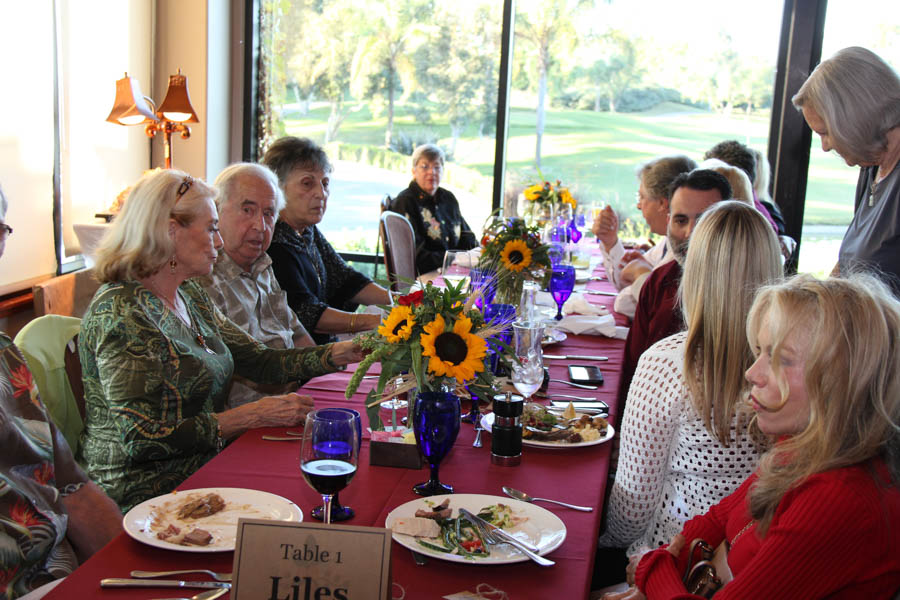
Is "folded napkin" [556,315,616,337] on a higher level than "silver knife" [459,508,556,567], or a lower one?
lower

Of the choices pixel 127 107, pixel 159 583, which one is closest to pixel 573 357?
pixel 159 583

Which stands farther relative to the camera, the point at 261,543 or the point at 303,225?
the point at 303,225

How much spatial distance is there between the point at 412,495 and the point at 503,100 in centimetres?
469

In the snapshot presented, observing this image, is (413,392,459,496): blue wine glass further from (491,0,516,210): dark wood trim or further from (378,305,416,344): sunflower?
(491,0,516,210): dark wood trim

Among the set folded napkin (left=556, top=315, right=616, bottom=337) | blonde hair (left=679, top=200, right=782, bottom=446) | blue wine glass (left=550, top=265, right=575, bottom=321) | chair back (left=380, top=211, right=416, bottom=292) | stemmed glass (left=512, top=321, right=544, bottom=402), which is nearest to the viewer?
blonde hair (left=679, top=200, right=782, bottom=446)

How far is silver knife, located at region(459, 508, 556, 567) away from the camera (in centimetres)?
126

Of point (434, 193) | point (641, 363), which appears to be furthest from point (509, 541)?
point (434, 193)

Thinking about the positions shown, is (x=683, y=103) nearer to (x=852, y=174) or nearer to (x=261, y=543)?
(x=852, y=174)

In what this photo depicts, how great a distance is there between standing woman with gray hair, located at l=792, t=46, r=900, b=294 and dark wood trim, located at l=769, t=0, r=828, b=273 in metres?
2.80

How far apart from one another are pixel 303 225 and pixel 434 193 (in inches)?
86.3

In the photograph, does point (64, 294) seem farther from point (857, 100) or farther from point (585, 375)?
point (857, 100)

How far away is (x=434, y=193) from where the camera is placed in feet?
17.9

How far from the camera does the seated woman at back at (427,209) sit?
17.5ft

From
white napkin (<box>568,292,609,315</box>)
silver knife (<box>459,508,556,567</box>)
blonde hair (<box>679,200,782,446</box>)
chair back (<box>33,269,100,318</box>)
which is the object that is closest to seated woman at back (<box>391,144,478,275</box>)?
white napkin (<box>568,292,609,315</box>)
